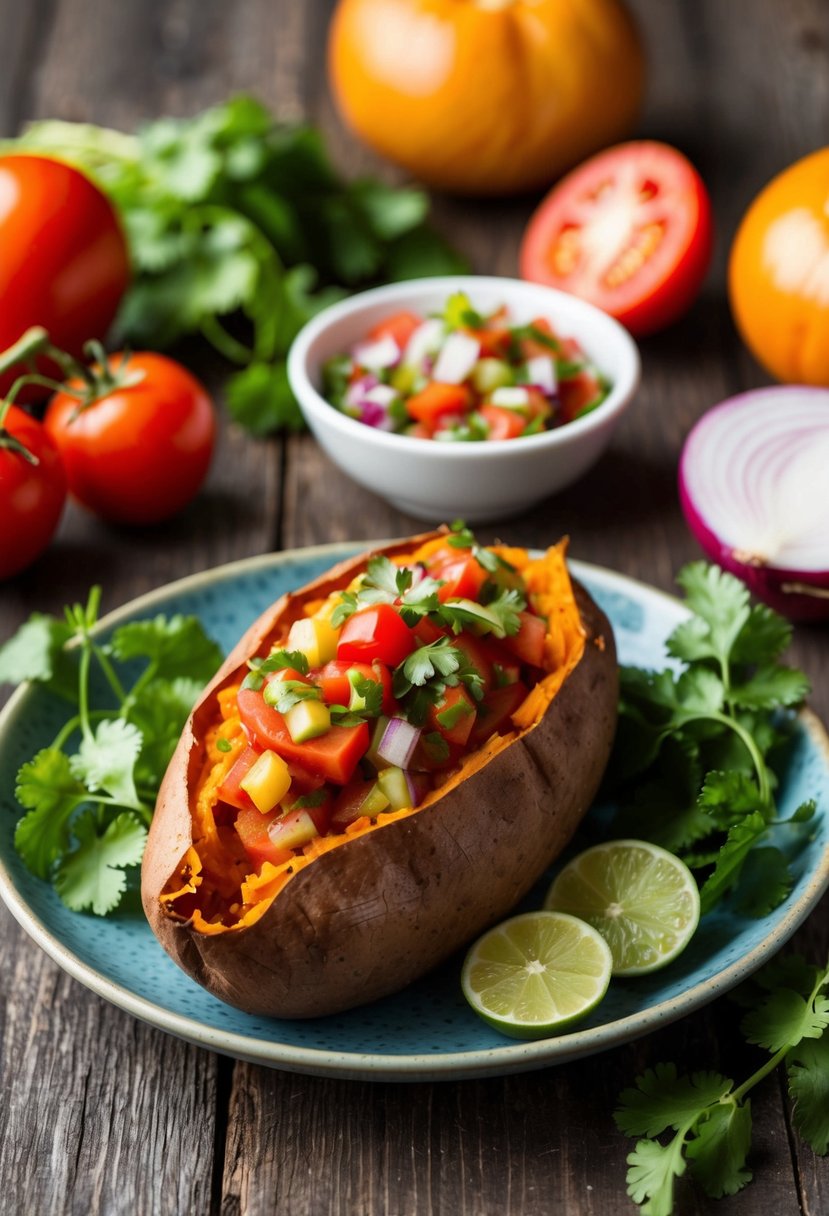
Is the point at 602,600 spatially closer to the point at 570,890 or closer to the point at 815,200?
the point at 570,890

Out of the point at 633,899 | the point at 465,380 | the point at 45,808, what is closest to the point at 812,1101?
the point at 633,899

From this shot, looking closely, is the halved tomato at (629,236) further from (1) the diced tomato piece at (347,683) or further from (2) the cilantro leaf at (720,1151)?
(2) the cilantro leaf at (720,1151)

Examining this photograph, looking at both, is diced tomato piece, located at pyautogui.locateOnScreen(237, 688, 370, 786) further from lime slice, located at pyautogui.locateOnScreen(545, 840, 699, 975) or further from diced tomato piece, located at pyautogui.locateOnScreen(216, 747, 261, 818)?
lime slice, located at pyautogui.locateOnScreen(545, 840, 699, 975)

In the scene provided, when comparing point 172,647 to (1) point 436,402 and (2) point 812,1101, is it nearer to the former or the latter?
(1) point 436,402

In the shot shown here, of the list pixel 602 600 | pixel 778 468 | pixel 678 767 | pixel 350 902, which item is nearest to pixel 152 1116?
pixel 350 902

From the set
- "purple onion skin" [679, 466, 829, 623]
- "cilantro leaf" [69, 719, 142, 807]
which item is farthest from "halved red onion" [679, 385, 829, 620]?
"cilantro leaf" [69, 719, 142, 807]
